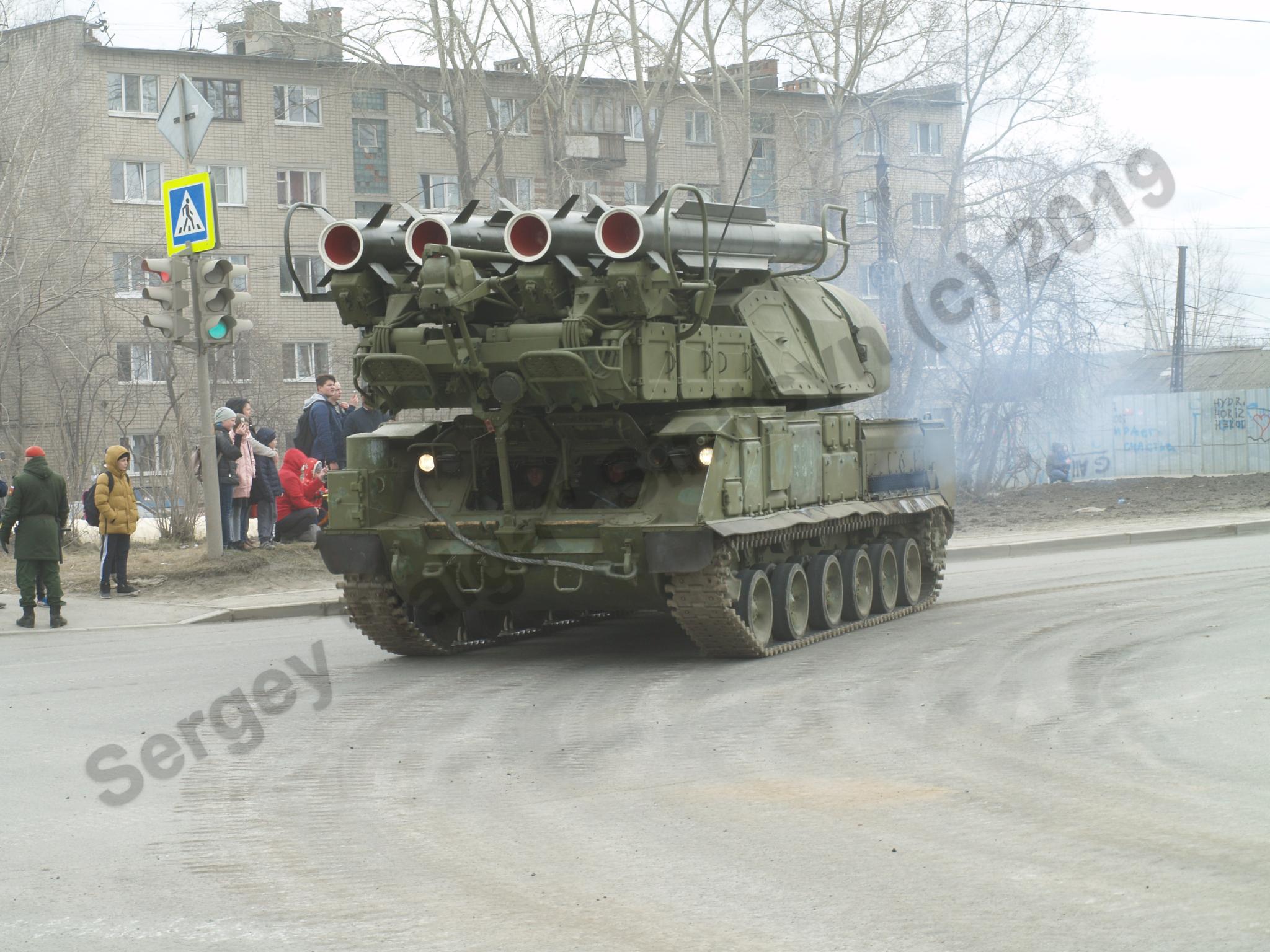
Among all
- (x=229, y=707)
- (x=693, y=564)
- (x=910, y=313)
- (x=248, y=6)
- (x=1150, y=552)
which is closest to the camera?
(x=229, y=707)

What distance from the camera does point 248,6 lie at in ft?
122

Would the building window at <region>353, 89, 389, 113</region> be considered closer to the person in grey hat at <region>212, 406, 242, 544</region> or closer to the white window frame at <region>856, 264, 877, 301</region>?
the white window frame at <region>856, 264, 877, 301</region>

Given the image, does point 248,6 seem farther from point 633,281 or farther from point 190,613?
point 633,281

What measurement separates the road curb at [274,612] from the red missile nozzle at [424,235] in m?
4.42

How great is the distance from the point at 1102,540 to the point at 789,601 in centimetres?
1092

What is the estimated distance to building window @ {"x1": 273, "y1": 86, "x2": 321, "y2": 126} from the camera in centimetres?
4747

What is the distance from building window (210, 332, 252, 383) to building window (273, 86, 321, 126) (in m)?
6.30

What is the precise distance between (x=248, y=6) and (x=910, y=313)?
54.6 feet

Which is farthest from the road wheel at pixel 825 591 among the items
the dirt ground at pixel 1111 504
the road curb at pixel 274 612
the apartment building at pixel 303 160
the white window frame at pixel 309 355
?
the white window frame at pixel 309 355

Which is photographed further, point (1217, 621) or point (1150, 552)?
point (1150, 552)

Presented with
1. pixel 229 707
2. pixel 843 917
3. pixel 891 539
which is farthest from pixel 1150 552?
pixel 843 917

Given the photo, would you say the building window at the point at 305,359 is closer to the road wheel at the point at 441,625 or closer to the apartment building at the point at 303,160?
the apartment building at the point at 303,160

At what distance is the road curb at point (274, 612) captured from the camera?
49.4 feet

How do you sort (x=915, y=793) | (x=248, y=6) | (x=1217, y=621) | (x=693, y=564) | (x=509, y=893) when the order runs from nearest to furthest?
(x=509, y=893)
(x=915, y=793)
(x=693, y=564)
(x=1217, y=621)
(x=248, y=6)
